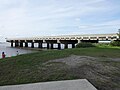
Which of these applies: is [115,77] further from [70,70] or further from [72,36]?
[72,36]

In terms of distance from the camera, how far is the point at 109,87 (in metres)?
6.84

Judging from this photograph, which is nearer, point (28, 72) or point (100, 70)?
point (28, 72)

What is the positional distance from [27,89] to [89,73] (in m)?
3.72

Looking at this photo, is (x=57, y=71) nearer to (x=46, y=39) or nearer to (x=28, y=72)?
(x=28, y=72)

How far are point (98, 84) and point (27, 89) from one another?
9.75 ft

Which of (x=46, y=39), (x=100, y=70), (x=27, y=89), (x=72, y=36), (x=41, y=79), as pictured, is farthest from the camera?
(x=46, y=39)

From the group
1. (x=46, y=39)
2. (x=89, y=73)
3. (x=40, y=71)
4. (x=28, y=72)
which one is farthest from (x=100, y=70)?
(x=46, y=39)

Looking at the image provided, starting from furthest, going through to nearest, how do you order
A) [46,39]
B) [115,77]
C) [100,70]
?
[46,39]
[100,70]
[115,77]

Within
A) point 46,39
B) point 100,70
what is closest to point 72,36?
point 46,39

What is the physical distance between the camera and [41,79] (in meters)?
7.46

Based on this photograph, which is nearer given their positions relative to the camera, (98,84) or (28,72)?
(98,84)

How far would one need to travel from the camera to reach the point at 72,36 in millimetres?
57469

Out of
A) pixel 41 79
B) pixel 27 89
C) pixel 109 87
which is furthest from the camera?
pixel 41 79

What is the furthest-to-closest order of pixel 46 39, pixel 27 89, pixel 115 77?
pixel 46 39 → pixel 115 77 → pixel 27 89
